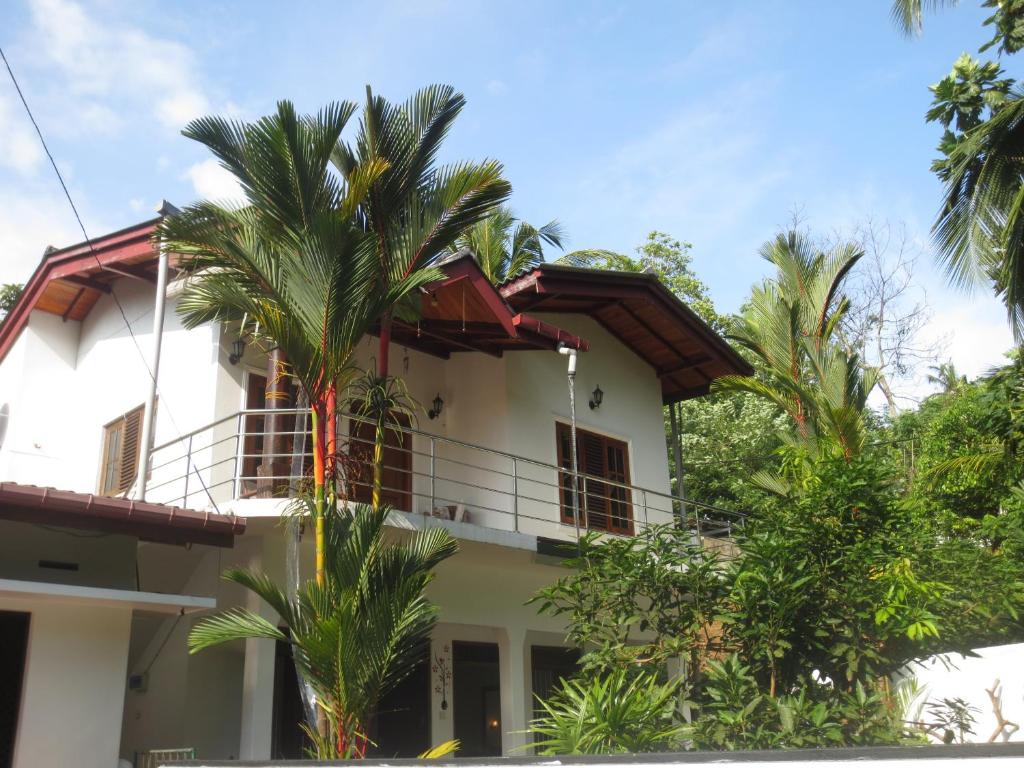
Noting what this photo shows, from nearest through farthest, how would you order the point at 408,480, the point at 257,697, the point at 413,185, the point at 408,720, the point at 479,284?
the point at 257,697 < the point at 413,185 < the point at 479,284 < the point at 408,480 < the point at 408,720

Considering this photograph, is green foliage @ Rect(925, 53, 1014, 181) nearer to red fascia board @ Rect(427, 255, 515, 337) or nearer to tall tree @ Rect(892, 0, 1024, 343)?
tall tree @ Rect(892, 0, 1024, 343)

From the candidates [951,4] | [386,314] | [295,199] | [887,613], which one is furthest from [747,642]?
[951,4]

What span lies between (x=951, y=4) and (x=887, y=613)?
7809mm

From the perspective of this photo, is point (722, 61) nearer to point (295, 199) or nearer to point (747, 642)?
point (295, 199)

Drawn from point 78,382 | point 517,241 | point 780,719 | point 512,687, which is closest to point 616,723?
point 780,719

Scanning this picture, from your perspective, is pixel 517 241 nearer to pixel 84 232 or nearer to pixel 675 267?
pixel 675 267

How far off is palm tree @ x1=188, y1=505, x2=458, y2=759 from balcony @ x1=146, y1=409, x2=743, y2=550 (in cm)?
113

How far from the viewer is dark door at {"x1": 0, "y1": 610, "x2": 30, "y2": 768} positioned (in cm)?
766

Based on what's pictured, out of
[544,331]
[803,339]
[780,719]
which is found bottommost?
[780,719]

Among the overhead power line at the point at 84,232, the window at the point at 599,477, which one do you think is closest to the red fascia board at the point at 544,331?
the window at the point at 599,477

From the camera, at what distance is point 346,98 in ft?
27.3

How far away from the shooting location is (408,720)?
1223 centimetres

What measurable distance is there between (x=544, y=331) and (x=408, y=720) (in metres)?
5.29

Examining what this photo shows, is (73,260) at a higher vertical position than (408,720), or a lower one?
higher
